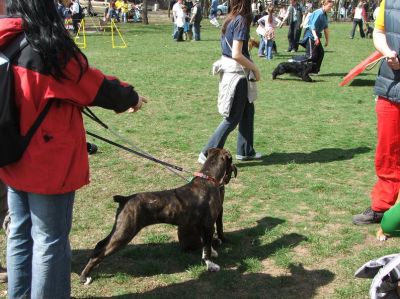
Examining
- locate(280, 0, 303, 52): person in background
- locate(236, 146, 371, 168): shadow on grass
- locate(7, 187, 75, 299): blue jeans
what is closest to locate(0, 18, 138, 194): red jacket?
locate(7, 187, 75, 299): blue jeans

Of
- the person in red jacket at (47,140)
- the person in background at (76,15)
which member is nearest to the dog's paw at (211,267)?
the person in red jacket at (47,140)

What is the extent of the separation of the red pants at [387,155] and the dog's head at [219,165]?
1384 mm

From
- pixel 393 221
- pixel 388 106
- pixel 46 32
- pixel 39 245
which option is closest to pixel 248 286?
pixel 393 221

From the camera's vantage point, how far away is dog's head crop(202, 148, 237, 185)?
417 cm

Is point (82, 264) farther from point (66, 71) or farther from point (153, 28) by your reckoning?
point (153, 28)

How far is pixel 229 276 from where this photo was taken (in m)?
3.89

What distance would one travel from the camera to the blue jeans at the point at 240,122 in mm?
6012

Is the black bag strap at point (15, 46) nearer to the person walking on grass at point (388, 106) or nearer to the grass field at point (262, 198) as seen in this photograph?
the grass field at point (262, 198)

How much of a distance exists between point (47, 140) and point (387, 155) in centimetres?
308

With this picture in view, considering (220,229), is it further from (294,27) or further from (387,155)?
(294,27)

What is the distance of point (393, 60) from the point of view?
4.05 meters

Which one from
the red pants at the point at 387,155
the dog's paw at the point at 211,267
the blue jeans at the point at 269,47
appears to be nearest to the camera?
the dog's paw at the point at 211,267

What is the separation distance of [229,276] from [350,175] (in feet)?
9.48

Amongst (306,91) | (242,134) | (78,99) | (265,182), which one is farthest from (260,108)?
(78,99)
